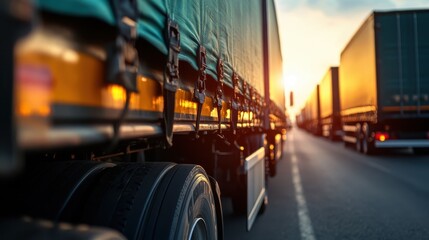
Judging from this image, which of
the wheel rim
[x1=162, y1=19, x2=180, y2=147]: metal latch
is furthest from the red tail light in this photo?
[x1=162, y1=19, x2=180, y2=147]: metal latch

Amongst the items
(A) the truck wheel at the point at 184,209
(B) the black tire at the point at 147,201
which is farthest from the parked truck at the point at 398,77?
(B) the black tire at the point at 147,201

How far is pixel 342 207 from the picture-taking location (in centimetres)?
759

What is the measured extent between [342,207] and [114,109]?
22.3 ft

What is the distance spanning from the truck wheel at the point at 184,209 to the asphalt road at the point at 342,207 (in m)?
2.95

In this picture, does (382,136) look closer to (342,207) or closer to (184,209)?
(342,207)

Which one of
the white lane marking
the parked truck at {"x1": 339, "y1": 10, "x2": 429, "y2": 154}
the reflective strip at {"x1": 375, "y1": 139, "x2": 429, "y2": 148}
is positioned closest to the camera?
the white lane marking

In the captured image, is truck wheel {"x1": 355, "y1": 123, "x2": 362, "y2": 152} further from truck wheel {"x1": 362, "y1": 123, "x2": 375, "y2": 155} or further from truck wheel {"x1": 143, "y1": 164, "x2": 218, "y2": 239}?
truck wheel {"x1": 143, "y1": 164, "x2": 218, "y2": 239}

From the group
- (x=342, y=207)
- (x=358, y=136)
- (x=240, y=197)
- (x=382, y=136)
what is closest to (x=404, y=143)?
(x=382, y=136)

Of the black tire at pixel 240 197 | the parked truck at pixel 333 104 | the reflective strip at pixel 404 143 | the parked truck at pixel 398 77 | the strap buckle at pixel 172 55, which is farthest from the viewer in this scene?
the parked truck at pixel 333 104

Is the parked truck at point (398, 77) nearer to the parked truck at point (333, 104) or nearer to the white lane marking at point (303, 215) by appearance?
the white lane marking at point (303, 215)

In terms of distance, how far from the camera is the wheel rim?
8.21 feet

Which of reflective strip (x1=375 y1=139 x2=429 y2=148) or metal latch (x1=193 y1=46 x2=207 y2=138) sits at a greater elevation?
metal latch (x1=193 y1=46 x2=207 y2=138)

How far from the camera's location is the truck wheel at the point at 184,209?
2.19 m

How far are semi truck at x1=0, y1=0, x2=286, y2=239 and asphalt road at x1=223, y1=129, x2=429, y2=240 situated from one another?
225cm
